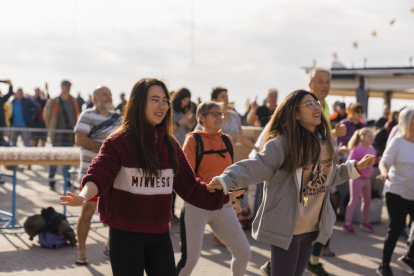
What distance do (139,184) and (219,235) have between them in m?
1.81

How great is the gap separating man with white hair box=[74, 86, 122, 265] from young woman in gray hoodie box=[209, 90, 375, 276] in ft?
9.64

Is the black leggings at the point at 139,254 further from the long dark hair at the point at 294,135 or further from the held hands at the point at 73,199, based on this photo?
the long dark hair at the point at 294,135

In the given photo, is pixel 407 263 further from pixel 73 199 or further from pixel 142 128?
pixel 73 199

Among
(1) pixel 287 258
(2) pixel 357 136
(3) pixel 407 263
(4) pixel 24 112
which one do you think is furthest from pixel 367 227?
(4) pixel 24 112

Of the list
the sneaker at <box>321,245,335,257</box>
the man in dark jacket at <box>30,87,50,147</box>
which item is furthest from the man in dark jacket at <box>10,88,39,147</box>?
the sneaker at <box>321,245,335,257</box>

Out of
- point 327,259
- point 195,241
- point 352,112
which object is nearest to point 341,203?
point 352,112

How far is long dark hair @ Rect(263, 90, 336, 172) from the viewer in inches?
172

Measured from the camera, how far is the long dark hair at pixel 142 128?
383cm

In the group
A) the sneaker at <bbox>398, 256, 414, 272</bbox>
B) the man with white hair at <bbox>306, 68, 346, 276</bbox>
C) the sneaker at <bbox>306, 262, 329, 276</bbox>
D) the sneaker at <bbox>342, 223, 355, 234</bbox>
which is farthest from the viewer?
the sneaker at <bbox>342, 223, 355, 234</bbox>

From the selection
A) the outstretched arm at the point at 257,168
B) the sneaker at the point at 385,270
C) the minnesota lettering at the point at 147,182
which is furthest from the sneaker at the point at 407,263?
the minnesota lettering at the point at 147,182

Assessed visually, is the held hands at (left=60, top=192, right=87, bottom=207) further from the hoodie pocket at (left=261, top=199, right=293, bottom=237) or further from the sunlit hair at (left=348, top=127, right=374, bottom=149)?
the sunlit hair at (left=348, top=127, right=374, bottom=149)

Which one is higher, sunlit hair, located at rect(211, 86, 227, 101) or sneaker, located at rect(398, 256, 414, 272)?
sunlit hair, located at rect(211, 86, 227, 101)

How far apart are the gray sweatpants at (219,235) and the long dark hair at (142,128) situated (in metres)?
1.46

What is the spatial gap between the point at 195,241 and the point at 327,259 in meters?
2.97
